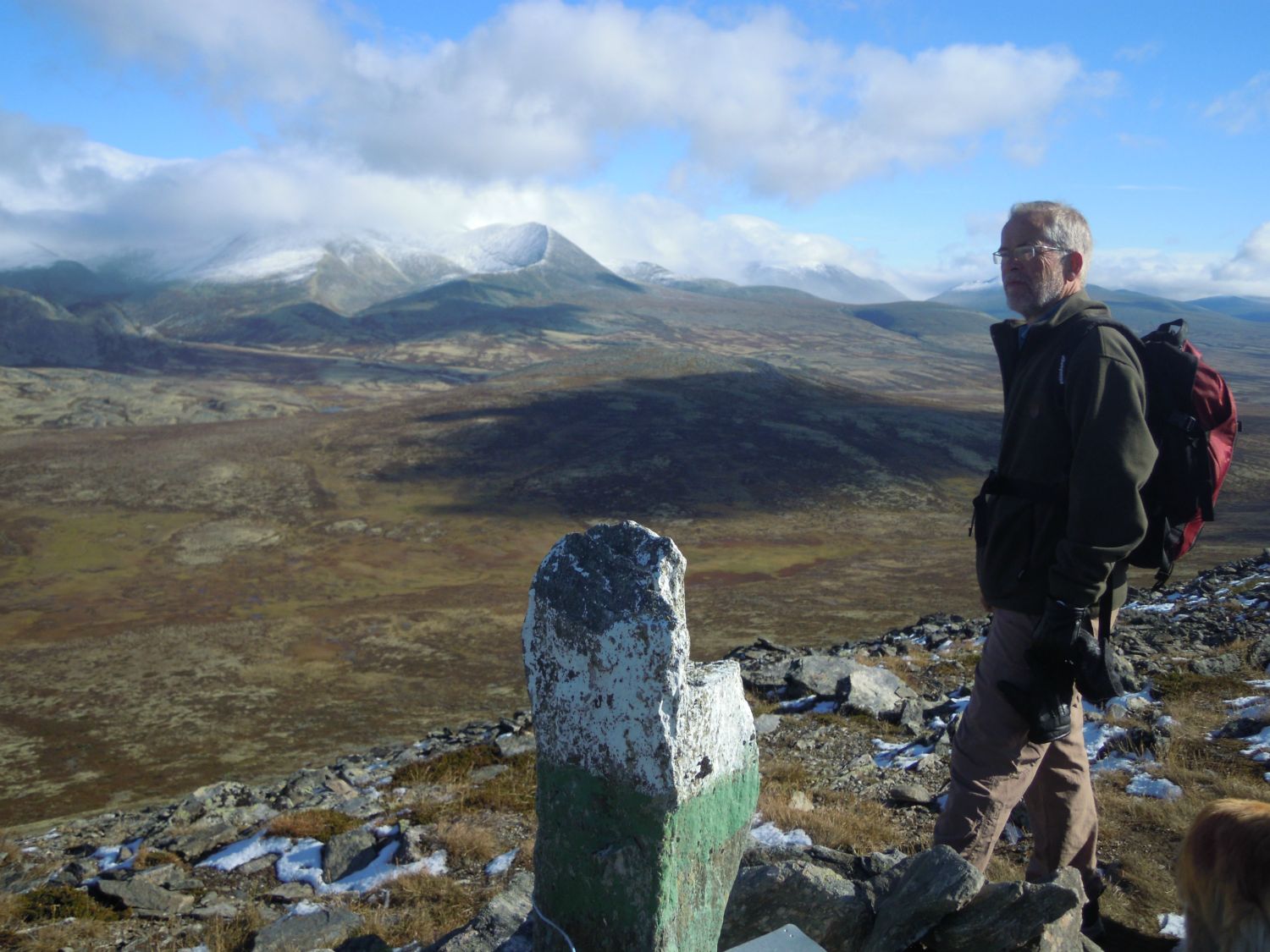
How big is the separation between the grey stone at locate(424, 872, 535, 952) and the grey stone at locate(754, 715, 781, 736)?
481cm

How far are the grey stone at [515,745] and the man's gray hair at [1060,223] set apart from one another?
23.2ft

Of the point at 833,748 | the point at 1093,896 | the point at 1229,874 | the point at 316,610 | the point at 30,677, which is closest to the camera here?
the point at 1229,874

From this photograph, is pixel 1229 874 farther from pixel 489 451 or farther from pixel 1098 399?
pixel 489 451

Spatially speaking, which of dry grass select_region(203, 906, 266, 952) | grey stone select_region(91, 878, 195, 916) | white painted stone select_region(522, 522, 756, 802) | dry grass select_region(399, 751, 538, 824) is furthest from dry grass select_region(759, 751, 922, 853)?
grey stone select_region(91, 878, 195, 916)

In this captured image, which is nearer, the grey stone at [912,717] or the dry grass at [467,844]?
the dry grass at [467,844]

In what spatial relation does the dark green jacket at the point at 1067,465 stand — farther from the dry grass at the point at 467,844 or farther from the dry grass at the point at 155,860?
the dry grass at the point at 155,860

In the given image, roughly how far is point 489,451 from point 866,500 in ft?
58.3

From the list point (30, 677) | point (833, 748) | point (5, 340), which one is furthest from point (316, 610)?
point (5, 340)

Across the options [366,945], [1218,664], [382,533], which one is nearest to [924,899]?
[366,945]

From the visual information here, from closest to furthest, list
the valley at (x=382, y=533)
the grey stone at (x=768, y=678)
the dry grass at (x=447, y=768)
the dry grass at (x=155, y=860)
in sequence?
the dry grass at (x=155, y=860) < the dry grass at (x=447, y=768) < the grey stone at (x=768, y=678) < the valley at (x=382, y=533)

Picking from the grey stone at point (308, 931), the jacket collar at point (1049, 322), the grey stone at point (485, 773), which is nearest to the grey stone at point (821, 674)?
the grey stone at point (485, 773)

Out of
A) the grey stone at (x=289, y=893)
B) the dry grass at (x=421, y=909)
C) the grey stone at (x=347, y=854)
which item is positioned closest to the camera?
the dry grass at (x=421, y=909)

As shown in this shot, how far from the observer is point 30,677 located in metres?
17.7

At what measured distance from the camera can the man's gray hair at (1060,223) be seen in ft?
11.7
